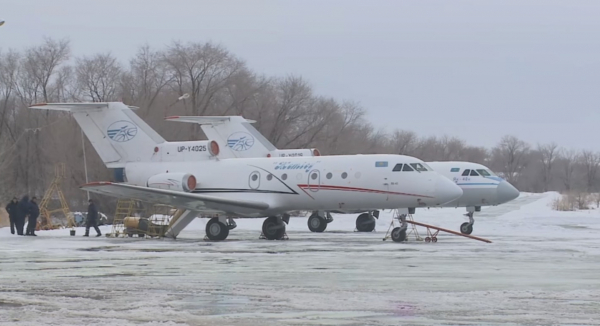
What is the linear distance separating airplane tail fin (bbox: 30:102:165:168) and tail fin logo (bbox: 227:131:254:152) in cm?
728

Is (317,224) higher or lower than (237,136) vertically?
lower

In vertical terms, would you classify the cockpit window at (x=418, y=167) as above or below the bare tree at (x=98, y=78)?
below

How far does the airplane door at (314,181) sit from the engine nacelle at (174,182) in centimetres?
383

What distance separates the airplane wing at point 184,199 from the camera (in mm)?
23344

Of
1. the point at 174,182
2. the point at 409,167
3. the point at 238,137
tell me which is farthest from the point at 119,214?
the point at 409,167

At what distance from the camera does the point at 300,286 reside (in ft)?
36.5

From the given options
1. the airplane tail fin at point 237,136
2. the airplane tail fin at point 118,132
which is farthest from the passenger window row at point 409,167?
the airplane tail fin at point 237,136

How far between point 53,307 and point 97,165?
4043 cm

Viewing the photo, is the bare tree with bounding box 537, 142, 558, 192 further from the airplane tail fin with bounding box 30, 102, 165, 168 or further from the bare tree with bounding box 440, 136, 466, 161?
the airplane tail fin with bounding box 30, 102, 165, 168

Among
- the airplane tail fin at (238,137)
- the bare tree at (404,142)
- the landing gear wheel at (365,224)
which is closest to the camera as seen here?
the landing gear wheel at (365,224)

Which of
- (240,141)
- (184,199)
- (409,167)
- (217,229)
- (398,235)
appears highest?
(240,141)

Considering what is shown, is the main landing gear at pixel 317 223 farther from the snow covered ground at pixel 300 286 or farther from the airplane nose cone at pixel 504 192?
the snow covered ground at pixel 300 286

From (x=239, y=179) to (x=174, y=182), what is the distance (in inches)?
78.4

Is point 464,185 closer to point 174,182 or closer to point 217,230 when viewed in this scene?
point 217,230
